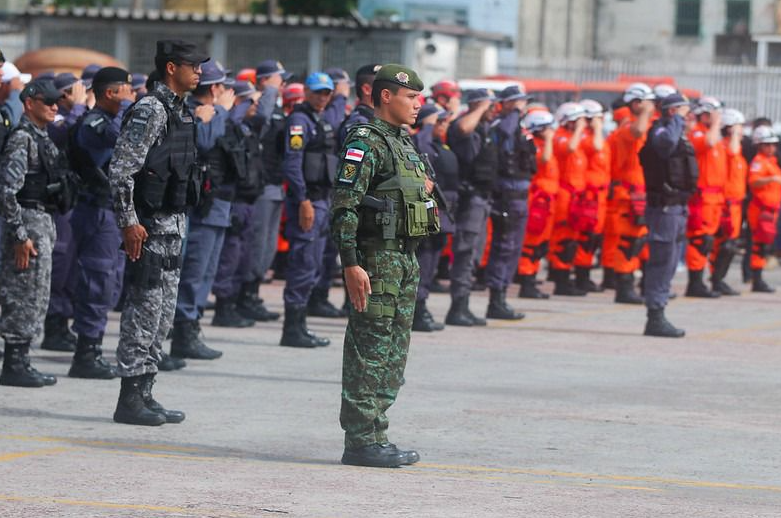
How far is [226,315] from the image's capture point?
46.5 ft

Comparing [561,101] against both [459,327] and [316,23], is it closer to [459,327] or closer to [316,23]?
[316,23]

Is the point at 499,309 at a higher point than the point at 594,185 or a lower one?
lower

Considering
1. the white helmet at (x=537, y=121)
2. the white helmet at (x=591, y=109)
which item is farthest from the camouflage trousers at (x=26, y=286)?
the white helmet at (x=591, y=109)

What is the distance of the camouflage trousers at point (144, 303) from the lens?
9.02m

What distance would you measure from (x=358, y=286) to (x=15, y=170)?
310 centimetres

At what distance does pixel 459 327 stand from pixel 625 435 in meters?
5.64

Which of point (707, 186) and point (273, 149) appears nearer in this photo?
point (273, 149)

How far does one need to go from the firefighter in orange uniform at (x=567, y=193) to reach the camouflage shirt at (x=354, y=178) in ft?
33.8

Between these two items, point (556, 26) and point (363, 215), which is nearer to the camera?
point (363, 215)

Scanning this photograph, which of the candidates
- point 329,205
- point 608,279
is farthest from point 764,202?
point 329,205

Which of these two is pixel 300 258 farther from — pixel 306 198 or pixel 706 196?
pixel 706 196

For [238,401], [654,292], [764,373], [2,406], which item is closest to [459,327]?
[654,292]

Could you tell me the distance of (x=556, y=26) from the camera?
177ft

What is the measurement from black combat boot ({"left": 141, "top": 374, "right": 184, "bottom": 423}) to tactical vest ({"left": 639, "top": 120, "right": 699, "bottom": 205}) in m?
6.17
